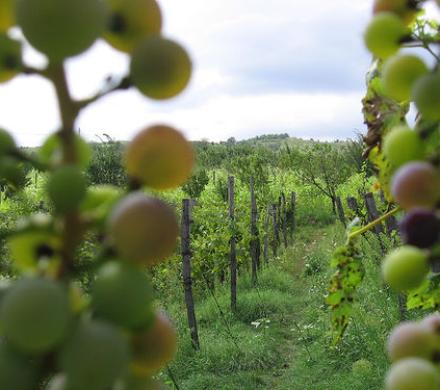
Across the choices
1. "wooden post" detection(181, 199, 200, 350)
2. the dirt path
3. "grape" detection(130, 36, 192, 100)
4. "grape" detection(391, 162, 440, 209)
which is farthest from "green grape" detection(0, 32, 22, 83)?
"wooden post" detection(181, 199, 200, 350)

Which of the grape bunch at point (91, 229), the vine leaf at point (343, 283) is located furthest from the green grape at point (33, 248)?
the vine leaf at point (343, 283)

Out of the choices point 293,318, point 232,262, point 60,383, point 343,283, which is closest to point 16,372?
point 60,383

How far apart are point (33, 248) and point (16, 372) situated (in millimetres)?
123

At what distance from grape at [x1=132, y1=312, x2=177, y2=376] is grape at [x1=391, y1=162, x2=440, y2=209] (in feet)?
1.09

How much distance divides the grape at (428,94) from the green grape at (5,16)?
0.50 meters

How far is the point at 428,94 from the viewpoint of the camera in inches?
28.5

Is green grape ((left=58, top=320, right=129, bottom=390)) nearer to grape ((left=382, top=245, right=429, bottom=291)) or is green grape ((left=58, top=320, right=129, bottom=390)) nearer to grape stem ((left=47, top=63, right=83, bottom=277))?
grape stem ((left=47, top=63, right=83, bottom=277))

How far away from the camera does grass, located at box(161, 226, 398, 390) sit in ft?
23.0

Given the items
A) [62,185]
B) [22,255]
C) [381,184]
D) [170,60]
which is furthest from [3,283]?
[381,184]

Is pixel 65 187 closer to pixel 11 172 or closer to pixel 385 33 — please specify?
pixel 11 172

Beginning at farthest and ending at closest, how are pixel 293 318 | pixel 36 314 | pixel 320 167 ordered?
pixel 320 167 < pixel 293 318 < pixel 36 314

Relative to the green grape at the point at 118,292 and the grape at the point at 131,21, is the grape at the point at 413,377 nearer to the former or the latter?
the green grape at the point at 118,292

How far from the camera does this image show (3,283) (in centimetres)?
55

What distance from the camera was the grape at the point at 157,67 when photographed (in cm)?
49
